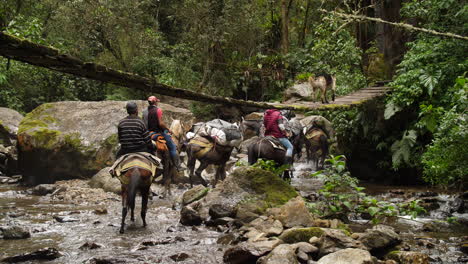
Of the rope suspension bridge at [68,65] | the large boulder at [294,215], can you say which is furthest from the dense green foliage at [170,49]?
the rope suspension bridge at [68,65]

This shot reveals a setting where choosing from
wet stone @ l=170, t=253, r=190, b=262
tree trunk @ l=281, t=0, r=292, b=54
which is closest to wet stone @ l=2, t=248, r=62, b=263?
wet stone @ l=170, t=253, r=190, b=262

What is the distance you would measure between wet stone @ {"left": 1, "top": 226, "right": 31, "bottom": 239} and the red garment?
5.08 meters

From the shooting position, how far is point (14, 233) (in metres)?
5.97

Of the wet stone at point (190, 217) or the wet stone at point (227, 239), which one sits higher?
the wet stone at point (190, 217)

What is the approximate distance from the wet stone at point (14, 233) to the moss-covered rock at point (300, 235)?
3623mm

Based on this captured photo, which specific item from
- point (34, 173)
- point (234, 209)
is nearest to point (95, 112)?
point (34, 173)

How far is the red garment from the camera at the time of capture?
9.03 meters

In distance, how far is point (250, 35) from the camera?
2220cm

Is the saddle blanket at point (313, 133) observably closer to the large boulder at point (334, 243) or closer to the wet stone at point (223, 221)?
the wet stone at point (223, 221)

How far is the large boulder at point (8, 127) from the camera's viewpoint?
56.8 feet

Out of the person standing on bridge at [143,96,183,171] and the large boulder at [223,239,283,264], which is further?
the person standing on bridge at [143,96,183,171]

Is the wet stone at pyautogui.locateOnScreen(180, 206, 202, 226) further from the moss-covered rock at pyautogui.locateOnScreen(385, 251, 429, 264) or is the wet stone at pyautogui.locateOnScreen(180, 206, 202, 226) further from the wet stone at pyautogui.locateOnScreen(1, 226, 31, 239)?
the moss-covered rock at pyautogui.locateOnScreen(385, 251, 429, 264)

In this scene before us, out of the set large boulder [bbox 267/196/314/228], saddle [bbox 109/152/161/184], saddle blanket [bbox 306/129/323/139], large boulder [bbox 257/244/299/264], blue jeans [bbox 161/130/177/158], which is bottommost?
large boulder [bbox 257/244/299/264]

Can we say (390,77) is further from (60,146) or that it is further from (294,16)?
(294,16)
